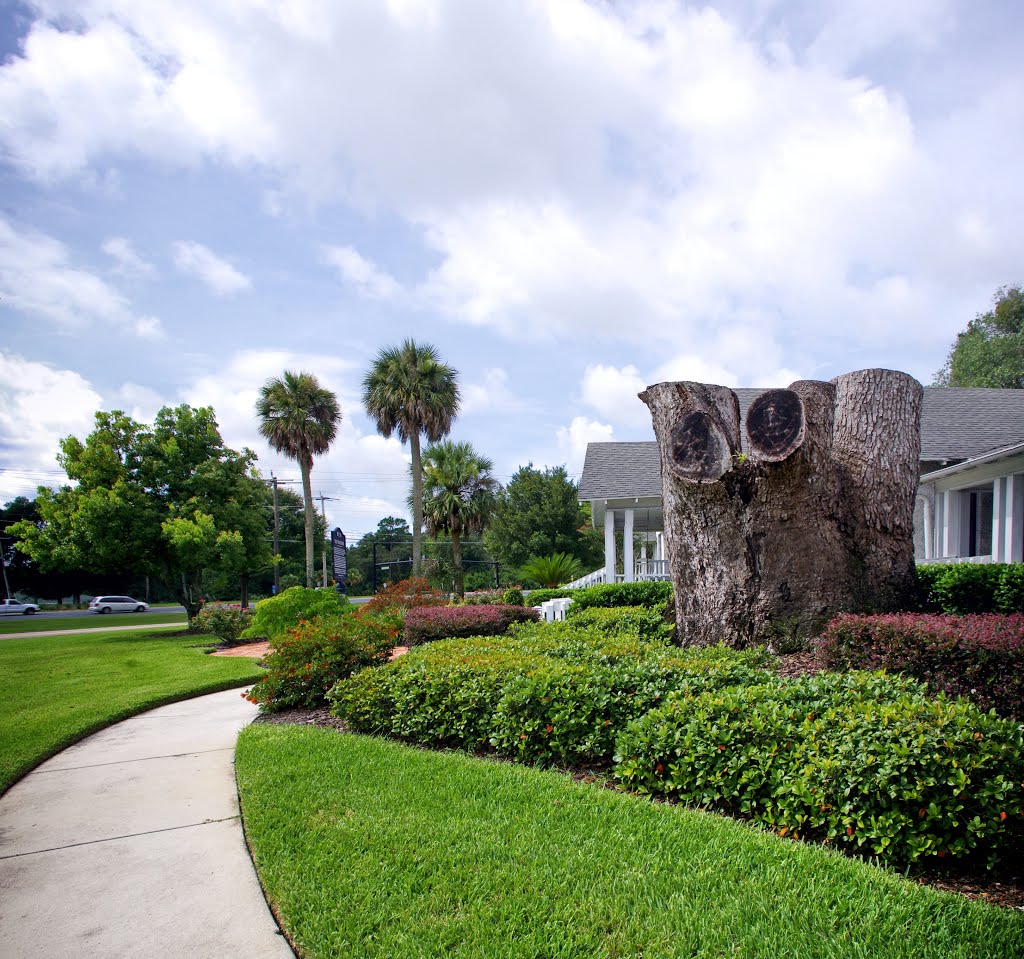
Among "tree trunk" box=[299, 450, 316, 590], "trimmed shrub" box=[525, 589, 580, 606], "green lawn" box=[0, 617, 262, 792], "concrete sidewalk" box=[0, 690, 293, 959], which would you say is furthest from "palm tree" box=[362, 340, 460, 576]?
"concrete sidewalk" box=[0, 690, 293, 959]

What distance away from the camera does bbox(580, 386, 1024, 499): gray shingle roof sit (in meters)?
14.8

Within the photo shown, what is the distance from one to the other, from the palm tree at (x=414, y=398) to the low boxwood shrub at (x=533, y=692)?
2019 cm

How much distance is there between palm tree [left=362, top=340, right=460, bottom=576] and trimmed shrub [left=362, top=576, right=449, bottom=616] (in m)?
9.74

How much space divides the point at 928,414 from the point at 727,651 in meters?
14.4

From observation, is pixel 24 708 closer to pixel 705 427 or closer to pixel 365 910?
pixel 365 910

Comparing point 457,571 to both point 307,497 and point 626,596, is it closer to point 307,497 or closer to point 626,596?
point 307,497

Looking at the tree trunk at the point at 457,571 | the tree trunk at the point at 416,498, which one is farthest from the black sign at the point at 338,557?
the tree trunk at the point at 457,571

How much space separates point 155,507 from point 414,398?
10623 mm

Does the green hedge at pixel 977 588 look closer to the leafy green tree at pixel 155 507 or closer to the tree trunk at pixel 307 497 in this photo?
the leafy green tree at pixel 155 507

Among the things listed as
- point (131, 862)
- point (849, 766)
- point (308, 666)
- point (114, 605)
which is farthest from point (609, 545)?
point (114, 605)

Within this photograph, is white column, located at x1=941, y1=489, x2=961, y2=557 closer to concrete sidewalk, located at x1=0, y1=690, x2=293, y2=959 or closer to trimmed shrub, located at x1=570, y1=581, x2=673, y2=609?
trimmed shrub, located at x1=570, y1=581, x2=673, y2=609

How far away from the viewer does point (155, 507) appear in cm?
1888

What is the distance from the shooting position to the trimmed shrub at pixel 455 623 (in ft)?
33.3

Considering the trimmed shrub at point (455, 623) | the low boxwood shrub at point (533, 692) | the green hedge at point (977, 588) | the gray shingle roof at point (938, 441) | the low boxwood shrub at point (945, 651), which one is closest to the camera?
the low boxwood shrub at point (533, 692)
